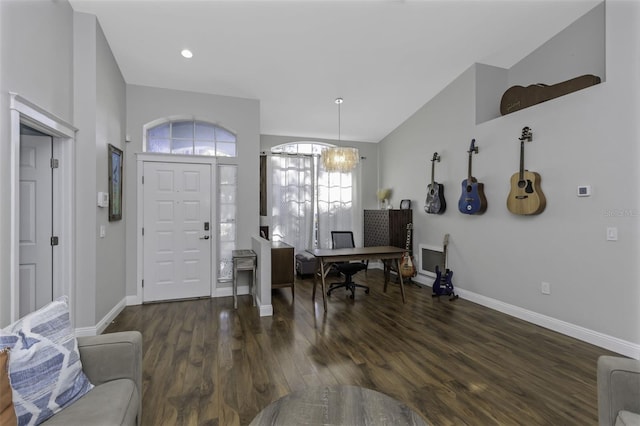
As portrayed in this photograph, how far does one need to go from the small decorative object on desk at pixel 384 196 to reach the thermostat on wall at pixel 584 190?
11.4 ft

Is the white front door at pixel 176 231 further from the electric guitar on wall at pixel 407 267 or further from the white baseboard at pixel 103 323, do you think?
the electric guitar on wall at pixel 407 267

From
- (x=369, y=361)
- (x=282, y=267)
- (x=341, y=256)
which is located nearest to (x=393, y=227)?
(x=341, y=256)

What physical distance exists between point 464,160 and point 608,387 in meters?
3.55

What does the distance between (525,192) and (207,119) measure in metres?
4.33

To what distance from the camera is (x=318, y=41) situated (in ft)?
11.6

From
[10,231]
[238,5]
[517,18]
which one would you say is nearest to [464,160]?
[517,18]

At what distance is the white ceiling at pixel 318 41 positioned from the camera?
120 inches

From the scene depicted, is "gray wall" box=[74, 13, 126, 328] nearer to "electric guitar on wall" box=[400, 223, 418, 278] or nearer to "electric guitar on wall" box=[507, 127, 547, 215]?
"electric guitar on wall" box=[400, 223, 418, 278]

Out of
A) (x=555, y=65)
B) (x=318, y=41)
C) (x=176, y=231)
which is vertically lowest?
(x=176, y=231)

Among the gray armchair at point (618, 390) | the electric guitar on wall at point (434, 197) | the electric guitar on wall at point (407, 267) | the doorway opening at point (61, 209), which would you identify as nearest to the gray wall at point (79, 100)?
the doorway opening at point (61, 209)

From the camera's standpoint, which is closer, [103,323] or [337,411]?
[337,411]

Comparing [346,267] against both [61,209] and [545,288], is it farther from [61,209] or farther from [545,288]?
[61,209]

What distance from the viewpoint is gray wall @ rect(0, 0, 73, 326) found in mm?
1915

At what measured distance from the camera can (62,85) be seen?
2799 mm
